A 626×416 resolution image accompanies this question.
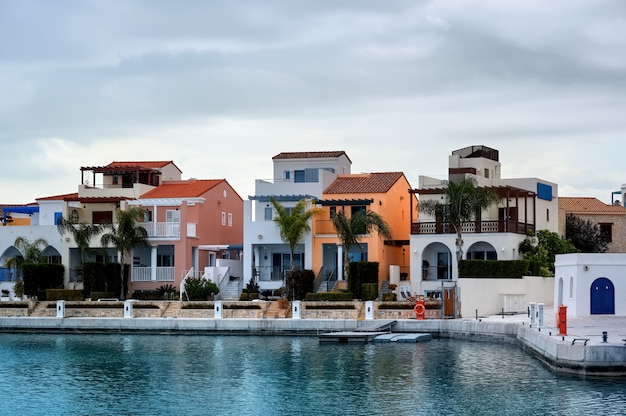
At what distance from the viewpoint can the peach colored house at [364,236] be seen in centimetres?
6500

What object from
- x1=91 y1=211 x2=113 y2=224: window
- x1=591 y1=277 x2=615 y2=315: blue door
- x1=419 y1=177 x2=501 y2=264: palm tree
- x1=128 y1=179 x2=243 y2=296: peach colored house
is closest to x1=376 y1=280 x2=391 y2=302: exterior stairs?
x1=419 y1=177 x2=501 y2=264: palm tree

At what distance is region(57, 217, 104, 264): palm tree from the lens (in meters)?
67.5

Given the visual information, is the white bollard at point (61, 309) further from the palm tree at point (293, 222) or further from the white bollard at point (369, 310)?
the white bollard at point (369, 310)

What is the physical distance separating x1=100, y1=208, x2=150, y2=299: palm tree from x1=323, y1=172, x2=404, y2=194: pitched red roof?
12219mm

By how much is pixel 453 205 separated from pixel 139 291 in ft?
69.1

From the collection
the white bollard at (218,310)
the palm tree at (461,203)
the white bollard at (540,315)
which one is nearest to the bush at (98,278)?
the white bollard at (218,310)

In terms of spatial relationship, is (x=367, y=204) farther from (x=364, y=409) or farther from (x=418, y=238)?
(x=364, y=409)

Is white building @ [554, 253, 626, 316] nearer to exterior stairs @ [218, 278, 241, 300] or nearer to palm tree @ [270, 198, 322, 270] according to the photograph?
palm tree @ [270, 198, 322, 270]

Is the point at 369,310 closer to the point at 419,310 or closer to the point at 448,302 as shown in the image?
the point at 419,310

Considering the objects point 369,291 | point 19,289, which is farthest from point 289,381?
point 19,289

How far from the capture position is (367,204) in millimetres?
65625

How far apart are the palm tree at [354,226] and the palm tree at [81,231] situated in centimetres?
1665

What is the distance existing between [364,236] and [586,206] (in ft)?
61.8

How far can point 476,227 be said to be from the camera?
62.2m
